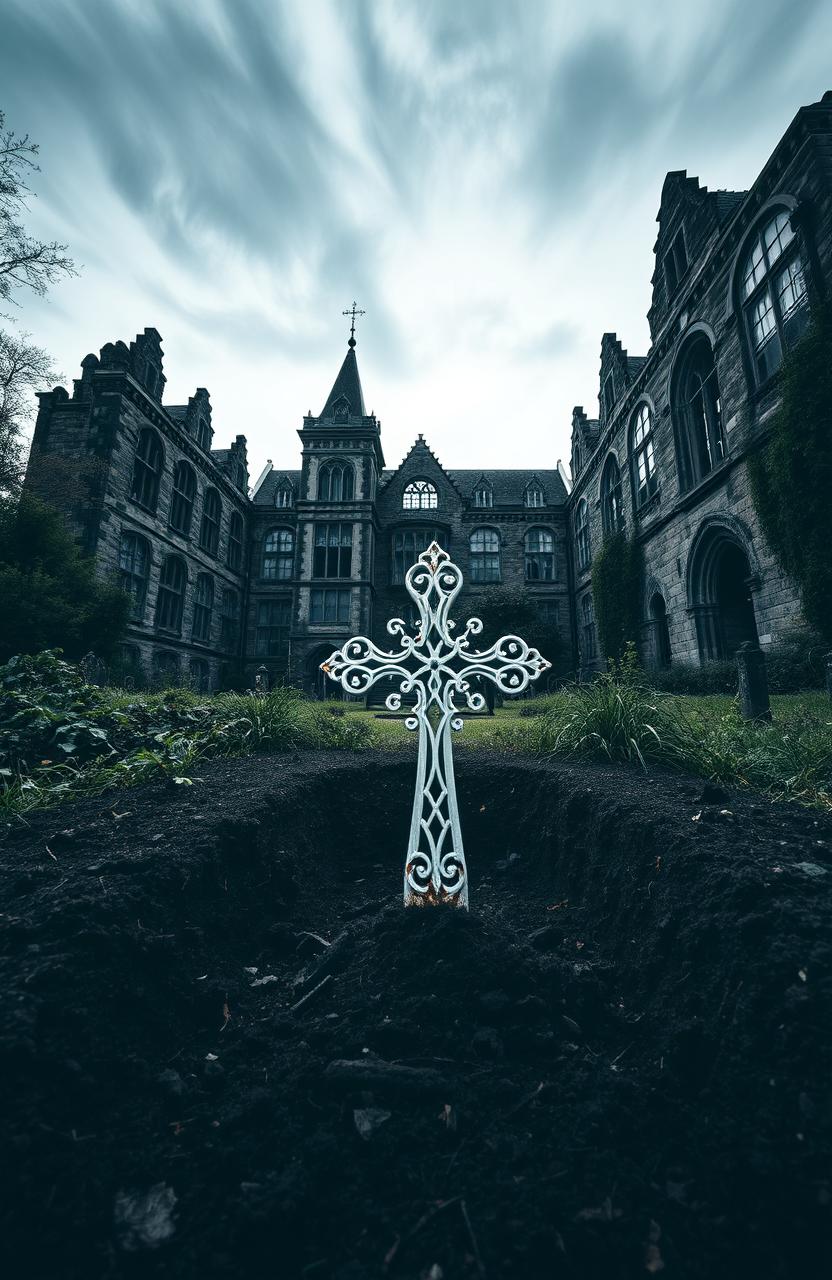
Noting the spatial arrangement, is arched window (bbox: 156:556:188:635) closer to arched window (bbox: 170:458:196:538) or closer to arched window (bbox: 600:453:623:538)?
arched window (bbox: 170:458:196:538)

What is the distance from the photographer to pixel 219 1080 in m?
1.56

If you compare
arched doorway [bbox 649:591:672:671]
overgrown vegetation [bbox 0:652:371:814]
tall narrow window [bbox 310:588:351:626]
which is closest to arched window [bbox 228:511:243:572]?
tall narrow window [bbox 310:588:351:626]

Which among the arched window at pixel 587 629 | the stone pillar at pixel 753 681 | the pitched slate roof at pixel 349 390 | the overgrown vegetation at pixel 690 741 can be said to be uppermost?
the pitched slate roof at pixel 349 390

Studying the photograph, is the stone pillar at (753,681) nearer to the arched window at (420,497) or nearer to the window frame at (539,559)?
the window frame at (539,559)

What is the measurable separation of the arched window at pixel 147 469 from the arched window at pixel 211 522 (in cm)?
377

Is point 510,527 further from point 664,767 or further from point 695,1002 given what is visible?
point 695,1002

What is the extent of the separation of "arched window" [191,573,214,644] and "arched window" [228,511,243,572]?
8.23 feet

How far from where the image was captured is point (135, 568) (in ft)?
60.0

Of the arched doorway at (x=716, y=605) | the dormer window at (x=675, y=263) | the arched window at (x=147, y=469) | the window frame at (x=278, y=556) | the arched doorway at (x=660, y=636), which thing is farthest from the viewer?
the window frame at (x=278, y=556)

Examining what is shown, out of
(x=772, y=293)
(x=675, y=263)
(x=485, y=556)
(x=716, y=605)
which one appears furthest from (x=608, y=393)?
(x=716, y=605)

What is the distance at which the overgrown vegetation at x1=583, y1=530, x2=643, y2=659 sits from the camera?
16.5 metres

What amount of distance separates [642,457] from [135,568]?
17.6m

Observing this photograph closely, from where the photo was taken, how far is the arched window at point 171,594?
2011 centimetres

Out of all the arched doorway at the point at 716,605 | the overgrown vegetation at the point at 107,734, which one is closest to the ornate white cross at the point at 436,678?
the overgrown vegetation at the point at 107,734
